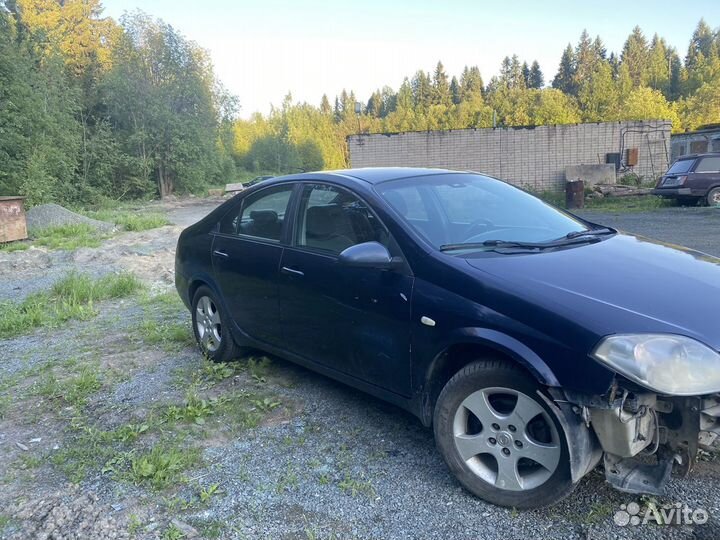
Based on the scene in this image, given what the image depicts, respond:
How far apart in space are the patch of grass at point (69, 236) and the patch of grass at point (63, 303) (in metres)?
5.36

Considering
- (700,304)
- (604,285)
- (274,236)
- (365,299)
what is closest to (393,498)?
(365,299)

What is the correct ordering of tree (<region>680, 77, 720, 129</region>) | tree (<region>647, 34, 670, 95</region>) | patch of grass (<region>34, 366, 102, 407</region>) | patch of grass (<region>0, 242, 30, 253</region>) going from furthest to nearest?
tree (<region>647, 34, 670, 95</region>) < tree (<region>680, 77, 720, 129</region>) < patch of grass (<region>0, 242, 30, 253</region>) < patch of grass (<region>34, 366, 102, 407</region>)

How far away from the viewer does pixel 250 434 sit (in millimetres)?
3615

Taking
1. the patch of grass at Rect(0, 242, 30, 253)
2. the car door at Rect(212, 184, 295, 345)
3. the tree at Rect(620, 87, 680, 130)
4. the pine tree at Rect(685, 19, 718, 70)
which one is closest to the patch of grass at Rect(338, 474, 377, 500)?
the car door at Rect(212, 184, 295, 345)

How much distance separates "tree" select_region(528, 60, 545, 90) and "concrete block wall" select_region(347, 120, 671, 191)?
88239 mm

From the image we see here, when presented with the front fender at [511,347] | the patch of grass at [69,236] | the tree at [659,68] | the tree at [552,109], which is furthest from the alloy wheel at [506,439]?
the tree at [659,68]

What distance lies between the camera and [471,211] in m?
3.70

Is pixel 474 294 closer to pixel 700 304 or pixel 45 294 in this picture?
pixel 700 304

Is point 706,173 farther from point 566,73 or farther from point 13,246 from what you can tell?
point 566,73

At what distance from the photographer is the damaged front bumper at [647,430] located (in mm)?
2305

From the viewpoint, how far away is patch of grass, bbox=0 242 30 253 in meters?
12.9

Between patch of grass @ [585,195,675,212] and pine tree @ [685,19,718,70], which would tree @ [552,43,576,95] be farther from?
patch of grass @ [585,195,675,212]

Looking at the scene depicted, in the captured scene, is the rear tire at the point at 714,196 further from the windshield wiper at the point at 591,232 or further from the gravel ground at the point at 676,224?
the windshield wiper at the point at 591,232

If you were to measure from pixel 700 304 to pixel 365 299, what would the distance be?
1683mm
